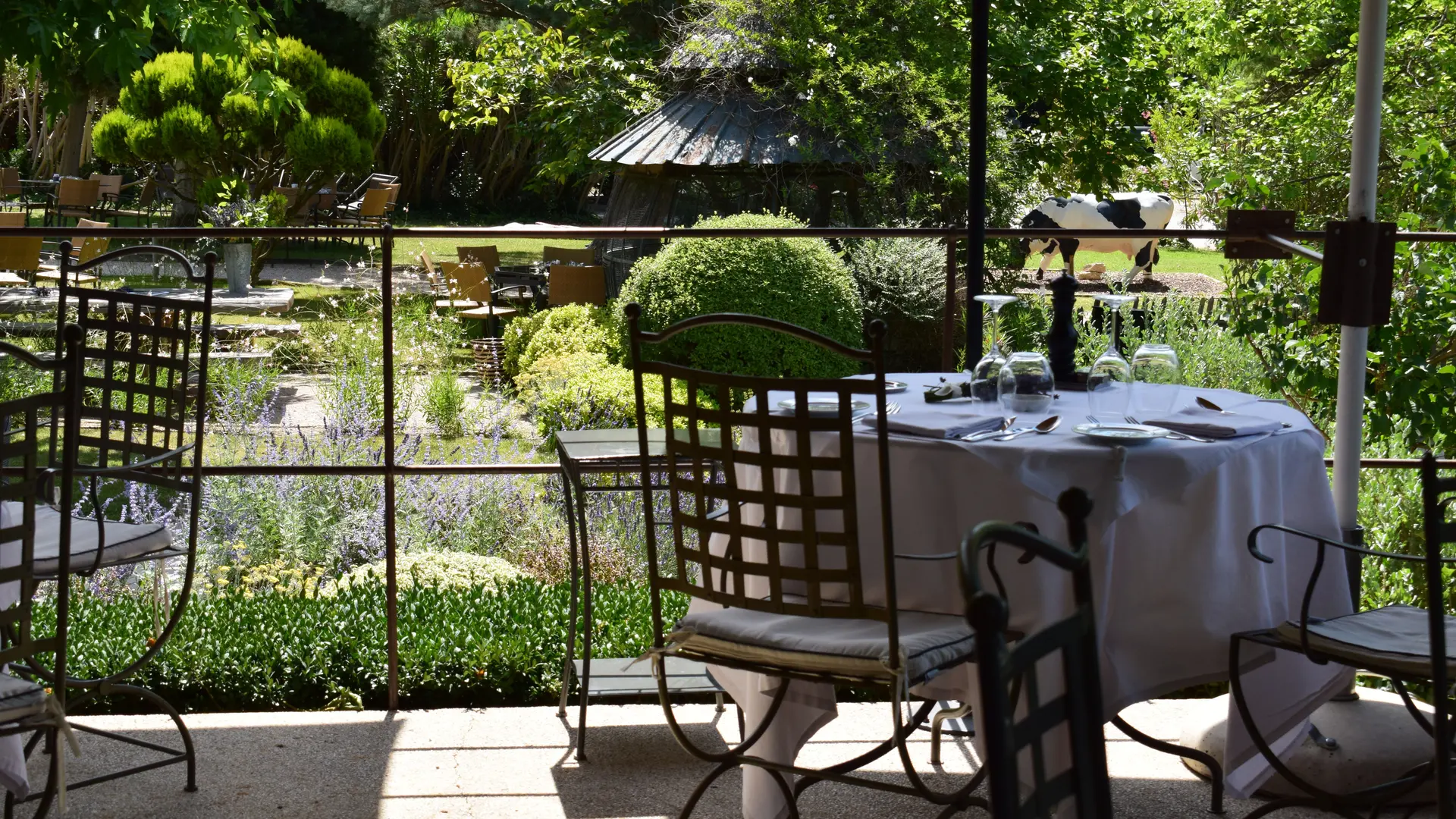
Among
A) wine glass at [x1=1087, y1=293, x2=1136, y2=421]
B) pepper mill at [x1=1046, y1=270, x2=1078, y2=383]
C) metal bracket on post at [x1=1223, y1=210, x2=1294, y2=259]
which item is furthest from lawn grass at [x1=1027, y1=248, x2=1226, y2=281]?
wine glass at [x1=1087, y1=293, x2=1136, y2=421]

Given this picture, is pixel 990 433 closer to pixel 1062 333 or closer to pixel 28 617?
pixel 1062 333

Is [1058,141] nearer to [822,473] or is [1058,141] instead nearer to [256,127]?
[256,127]

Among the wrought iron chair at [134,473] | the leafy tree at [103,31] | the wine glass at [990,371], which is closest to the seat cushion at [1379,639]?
the wine glass at [990,371]

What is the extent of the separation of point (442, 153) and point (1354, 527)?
29.1 meters

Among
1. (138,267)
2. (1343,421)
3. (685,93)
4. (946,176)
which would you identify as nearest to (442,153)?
(138,267)

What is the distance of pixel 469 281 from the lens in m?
13.4

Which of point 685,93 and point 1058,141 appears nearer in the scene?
point 685,93

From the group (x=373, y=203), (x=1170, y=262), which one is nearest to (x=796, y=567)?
(x=373, y=203)

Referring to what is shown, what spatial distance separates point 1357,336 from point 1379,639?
3.22 ft

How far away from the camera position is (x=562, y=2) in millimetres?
16812

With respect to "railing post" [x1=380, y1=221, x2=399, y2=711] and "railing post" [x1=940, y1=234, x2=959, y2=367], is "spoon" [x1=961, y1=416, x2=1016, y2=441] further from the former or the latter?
"railing post" [x1=380, y1=221, x2=399, y2=711]

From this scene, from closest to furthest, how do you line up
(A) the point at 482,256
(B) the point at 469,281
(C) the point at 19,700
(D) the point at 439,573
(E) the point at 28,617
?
(C) the point at 19,700
(E) the point at 28,617
(D) the point at 439,573
(B) the point at 469,281
(A) the point at 482,256

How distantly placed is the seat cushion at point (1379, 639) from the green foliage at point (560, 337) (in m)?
7.77

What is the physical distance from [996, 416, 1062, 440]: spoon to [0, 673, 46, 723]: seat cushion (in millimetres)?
1768
